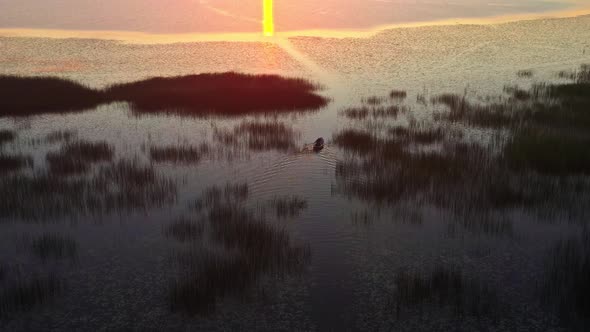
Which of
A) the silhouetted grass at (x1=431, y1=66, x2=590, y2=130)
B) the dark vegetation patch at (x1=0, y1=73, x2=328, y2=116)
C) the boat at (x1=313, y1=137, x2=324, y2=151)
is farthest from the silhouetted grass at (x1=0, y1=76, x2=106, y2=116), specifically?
the silhouetted grass at (x1=431, y1=66, x2=590, y2=130)

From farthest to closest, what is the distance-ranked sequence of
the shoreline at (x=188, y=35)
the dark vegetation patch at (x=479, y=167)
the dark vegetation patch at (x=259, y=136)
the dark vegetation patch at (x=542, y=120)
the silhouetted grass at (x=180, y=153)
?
the shoreline at (x=188, y=35) < the dark vegetation patch at (x=259, y=136) < the silhouetted grass at (x=180, y=153) < the dark vegetation patch at (x=542, y=120) < the dark vegetation patch at (x=479, y=167)

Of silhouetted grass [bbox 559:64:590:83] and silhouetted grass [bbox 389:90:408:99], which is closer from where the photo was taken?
silhouetted grass [bbox 389:90:408:99]

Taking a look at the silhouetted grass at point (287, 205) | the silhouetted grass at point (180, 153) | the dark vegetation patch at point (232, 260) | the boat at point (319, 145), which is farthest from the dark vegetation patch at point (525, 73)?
the dark vegetation patch at point (232, 260)

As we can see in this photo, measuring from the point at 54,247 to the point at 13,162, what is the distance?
161 inches

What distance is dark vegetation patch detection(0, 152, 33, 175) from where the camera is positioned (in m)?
9.69

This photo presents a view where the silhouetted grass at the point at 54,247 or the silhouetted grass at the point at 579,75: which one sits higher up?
the silhouetted grass at the point at 579,75

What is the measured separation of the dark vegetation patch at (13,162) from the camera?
31.8 ft

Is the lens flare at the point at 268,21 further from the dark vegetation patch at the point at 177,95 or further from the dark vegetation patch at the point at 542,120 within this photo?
the dark vegetation patch at the point at 542,120

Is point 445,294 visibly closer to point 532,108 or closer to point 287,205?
point 287,205

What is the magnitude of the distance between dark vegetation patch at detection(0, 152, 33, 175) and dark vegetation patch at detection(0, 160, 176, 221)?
1.81ft

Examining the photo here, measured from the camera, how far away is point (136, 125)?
13.1 meters

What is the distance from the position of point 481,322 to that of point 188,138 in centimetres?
803

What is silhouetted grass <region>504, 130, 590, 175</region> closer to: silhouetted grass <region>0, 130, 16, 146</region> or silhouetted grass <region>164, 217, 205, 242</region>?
silhouetted grass <region>164, 217, 205, 242</region>

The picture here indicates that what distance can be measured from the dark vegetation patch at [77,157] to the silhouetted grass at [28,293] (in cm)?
392
